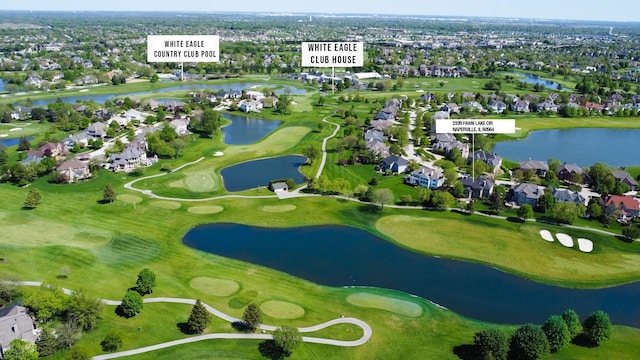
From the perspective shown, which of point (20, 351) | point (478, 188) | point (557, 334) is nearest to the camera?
point (20, 351)

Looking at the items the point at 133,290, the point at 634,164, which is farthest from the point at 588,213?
the point at 133,290

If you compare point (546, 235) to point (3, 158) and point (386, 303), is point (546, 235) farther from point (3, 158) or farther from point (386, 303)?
point (3, 158)

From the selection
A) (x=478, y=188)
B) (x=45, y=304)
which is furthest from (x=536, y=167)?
(x=45, y=304)

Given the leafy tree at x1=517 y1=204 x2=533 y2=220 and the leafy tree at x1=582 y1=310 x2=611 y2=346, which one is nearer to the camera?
the leafy tree at x1=582 y1=310 x2=611 y2=346

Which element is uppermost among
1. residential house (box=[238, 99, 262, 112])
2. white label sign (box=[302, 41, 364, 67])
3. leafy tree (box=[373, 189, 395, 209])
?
white label sign (box=[302, 41, 364, 67])

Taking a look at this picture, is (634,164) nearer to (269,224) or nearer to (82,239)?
(269,224)

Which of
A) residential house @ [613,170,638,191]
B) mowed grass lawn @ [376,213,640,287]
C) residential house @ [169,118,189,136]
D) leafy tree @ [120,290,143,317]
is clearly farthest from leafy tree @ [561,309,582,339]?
residential house @ [169,118,189,136]

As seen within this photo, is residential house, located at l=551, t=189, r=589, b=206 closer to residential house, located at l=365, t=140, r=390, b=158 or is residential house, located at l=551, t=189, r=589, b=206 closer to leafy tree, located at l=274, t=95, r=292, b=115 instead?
residential house, located at l=365, t=140, r=390, b=158
